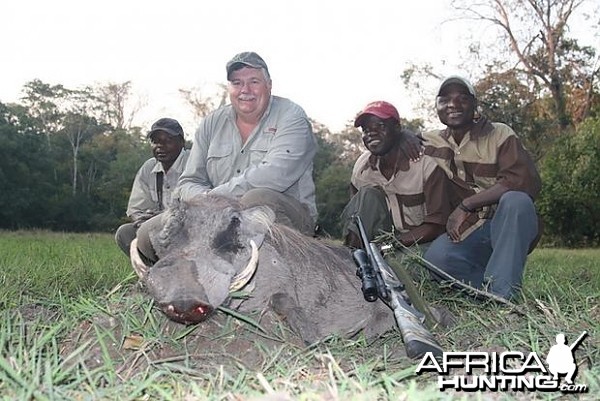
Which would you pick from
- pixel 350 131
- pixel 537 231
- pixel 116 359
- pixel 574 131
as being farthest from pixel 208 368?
pixel 350 131

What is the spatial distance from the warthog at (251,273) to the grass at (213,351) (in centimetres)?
14

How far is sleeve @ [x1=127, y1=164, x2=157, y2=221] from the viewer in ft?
17.4

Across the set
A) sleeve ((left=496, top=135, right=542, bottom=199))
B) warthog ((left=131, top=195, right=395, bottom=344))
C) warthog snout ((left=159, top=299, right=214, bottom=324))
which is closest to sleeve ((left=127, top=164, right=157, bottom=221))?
warthog ((left=131, top=195, right=395, bottom=344))

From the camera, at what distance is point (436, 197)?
397 centimetres

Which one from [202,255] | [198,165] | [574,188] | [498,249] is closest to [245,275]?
[202,255]

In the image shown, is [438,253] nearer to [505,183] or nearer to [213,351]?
[505,183]

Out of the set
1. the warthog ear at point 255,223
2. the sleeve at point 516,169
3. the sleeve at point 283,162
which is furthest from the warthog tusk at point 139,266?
the sleeve at point 516,169

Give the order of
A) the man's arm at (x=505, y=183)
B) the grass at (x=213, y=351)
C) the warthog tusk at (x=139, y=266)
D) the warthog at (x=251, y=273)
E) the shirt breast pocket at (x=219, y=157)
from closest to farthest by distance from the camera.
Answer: the grass at (x=213, y=351), the warthog at (x=251, y=273), the warthog tusk at (x=139, y=266), the man's arm at (x=505, y=183), the shirt breast pocket at (x=219, y=157)

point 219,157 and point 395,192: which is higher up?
point 219,157

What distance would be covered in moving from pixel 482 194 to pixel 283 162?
3.81 feet

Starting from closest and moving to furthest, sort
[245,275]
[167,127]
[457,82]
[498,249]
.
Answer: [245,275]
[498,249]
[457,82]
[167,127]

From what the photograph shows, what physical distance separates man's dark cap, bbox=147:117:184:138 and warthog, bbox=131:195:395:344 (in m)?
2.30

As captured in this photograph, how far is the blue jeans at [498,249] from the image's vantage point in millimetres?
3482

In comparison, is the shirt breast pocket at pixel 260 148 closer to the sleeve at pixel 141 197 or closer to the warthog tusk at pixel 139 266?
the warthog tusk at pixel 139 266
